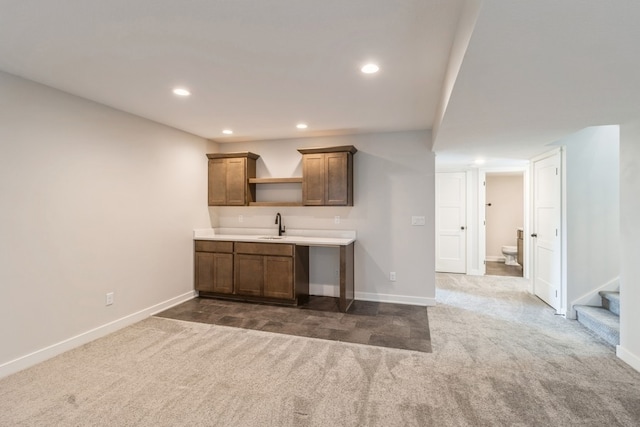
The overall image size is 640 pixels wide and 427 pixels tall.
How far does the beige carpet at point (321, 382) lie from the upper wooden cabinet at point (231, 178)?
2043mm

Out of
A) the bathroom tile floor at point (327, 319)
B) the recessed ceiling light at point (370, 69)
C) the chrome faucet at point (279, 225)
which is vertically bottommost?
the bathroom tile floor at point (327, 319)

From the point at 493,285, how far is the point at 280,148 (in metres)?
4.39

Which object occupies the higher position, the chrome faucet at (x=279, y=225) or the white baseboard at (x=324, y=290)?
the chrome faucet at (x=279, y=225)

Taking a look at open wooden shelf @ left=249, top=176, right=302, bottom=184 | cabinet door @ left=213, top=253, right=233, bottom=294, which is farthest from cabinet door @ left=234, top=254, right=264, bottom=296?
open wooden shelf @ left=249, top=176, right=302, bottom=184

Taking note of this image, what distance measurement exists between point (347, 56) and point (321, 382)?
247 centimetres

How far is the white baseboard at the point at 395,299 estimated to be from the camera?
4277 millimetres

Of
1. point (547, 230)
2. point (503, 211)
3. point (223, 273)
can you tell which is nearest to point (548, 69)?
point (547, 230)

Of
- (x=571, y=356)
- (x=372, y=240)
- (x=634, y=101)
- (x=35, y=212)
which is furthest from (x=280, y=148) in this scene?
(x=571, y=356)

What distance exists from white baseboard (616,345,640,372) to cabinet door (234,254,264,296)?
3.84 meters

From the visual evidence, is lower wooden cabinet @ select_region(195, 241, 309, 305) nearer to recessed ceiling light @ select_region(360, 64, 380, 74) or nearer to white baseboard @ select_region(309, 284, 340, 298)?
white baseboard @ select_region(309, 284, 340, 298)

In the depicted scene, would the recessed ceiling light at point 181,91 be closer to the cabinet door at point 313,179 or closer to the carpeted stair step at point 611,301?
the cabinet door at point 313,179

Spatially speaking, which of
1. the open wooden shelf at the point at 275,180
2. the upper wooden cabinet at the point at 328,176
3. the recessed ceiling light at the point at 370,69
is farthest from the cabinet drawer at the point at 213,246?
the recessed ceiling light at the point at 370,69

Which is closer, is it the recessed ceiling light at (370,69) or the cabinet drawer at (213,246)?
the recessed ceiling light at (370,69)

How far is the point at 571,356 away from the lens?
279cm
